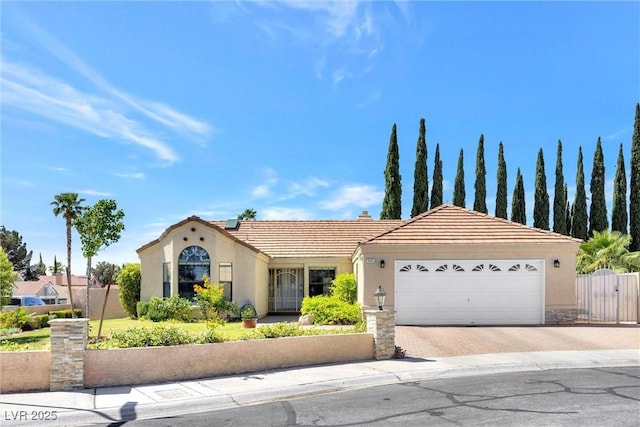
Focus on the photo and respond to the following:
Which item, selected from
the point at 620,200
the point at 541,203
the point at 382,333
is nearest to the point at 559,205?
the point at 541,203

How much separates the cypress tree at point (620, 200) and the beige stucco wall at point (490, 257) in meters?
26.0

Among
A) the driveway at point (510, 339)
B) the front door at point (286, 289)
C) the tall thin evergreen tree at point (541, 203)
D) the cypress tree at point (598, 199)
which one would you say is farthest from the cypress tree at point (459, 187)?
the driveway at point (510, 339)

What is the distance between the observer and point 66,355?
10203 millimetres

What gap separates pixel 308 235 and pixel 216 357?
59.3 ft

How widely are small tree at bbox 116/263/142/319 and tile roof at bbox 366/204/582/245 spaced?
475 inches

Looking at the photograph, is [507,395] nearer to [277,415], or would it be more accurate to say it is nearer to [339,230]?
[277,415]

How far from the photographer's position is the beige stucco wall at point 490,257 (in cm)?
2027

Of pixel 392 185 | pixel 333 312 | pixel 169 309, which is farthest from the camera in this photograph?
pixel 392 185

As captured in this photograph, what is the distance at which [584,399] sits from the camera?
9.07 metres

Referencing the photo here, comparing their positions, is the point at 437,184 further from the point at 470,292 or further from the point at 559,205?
the point at 470,292

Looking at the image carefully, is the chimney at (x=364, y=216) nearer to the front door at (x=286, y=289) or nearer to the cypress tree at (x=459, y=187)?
the front door at (x=286, y=289)

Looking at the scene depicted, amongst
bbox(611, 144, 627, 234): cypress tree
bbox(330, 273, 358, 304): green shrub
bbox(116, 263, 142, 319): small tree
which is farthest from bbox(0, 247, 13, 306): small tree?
bbox(611, 144, 627, 234): cypress tree

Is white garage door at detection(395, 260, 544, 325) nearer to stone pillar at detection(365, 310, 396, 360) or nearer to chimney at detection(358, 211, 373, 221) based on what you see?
stone pillar at detection(365, 310, 396, 360)

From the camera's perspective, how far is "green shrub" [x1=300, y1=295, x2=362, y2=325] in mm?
19578
